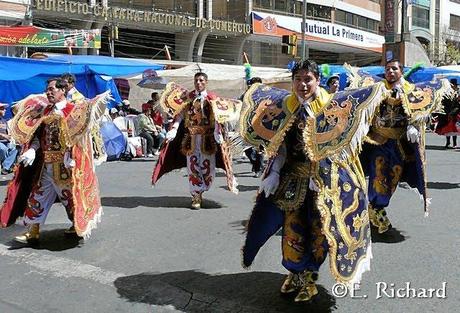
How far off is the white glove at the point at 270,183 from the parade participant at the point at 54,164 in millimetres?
2272

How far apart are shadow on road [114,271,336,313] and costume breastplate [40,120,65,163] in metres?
1.57

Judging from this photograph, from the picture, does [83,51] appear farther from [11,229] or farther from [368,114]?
[368,114]

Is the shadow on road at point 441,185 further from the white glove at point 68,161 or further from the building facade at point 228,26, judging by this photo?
the building facade at point 228,26

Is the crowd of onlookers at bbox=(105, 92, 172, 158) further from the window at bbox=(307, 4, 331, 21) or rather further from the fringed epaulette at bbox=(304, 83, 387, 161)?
the window at bbox=(307, 4, 331, 21)

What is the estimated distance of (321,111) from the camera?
3.94 m

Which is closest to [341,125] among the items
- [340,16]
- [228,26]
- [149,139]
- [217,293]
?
[217,293]

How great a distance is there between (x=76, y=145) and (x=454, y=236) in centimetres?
394

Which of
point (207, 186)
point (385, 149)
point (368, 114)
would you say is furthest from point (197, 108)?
point (368, 114)

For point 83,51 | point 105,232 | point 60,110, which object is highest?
point 83,51

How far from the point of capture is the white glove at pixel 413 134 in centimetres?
564

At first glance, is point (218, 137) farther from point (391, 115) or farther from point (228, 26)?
point (228, 26)

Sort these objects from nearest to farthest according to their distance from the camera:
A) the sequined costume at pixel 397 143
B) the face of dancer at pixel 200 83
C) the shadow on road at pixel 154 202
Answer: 1. the sequined costume at pixel 397 143
2. the face of dancer at pixel 200 83
3. the shadow on road at pixel 154 202

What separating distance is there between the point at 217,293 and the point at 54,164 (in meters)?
2.30

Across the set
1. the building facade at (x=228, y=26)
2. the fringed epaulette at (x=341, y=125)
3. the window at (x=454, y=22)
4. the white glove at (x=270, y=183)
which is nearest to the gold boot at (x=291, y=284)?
the white glove at (x=270, y=183)
